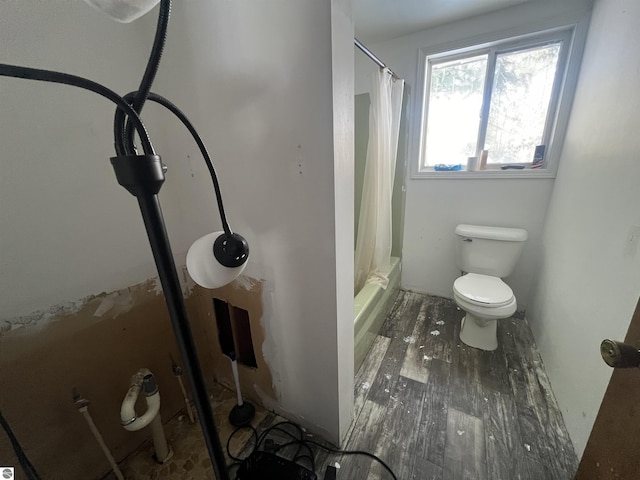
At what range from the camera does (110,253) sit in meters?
1.07

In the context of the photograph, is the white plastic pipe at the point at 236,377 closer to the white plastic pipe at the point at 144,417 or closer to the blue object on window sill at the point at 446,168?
the white plastic pipe at the point at 144,417

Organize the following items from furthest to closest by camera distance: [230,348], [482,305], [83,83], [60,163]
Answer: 1. [482,305]
2. [230,348]
3. [60,163]
4. [83,83]

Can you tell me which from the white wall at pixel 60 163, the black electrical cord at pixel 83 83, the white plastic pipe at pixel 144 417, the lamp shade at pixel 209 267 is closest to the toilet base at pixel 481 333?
the lamp shade at pixel 209 267

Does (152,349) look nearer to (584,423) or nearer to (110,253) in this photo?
(110,253)

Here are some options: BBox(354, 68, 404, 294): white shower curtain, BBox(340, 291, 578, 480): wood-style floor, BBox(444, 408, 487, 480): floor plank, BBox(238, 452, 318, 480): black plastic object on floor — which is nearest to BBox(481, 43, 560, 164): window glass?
BBox(354, 68, 404, 294): white shower curtain

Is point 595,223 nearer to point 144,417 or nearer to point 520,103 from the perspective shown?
point 520,103

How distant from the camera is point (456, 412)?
135 cm

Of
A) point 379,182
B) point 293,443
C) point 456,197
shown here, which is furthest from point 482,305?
point 293,443

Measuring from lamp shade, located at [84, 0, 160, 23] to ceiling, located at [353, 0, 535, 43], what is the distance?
1717 mm

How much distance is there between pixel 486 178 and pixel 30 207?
256 centimetres

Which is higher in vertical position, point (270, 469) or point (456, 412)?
point (270, 469)

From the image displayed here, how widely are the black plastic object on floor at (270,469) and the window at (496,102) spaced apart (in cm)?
221

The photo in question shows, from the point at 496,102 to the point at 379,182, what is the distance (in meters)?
1.09

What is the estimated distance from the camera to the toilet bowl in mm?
1587
